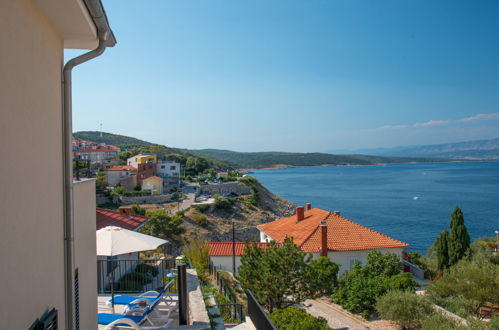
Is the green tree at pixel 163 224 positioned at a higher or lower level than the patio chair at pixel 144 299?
lower

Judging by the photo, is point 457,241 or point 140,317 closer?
point 140,317

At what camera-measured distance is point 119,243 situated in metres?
7.48

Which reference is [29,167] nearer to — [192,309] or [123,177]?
[192,309]

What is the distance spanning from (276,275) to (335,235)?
488 inches

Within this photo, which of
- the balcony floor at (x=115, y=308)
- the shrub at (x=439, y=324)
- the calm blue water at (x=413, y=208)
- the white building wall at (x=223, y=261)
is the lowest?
the calm blue water at (x=413, y=208)

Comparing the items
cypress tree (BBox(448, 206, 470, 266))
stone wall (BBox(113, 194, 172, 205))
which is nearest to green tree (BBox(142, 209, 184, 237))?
stone wall (BBox(113, 194, 172, 205))

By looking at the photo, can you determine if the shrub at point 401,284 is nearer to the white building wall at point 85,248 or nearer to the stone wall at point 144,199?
the white building wall at point 85,248

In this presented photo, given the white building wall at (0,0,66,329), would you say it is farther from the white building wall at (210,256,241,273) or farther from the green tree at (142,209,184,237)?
the green tree at (142,209,184,237)

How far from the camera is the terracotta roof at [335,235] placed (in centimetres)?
2347

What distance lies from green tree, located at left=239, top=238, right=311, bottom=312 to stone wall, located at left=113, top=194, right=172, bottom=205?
4445 cm

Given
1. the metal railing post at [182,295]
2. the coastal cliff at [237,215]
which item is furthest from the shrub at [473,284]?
the coastal cliff at [237,215]

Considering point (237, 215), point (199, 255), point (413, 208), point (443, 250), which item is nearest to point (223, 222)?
point (237, 215)

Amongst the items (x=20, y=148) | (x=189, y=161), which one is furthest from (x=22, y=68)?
(x=189, y=161)

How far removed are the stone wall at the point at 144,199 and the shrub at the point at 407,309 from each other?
46891 millimetres
